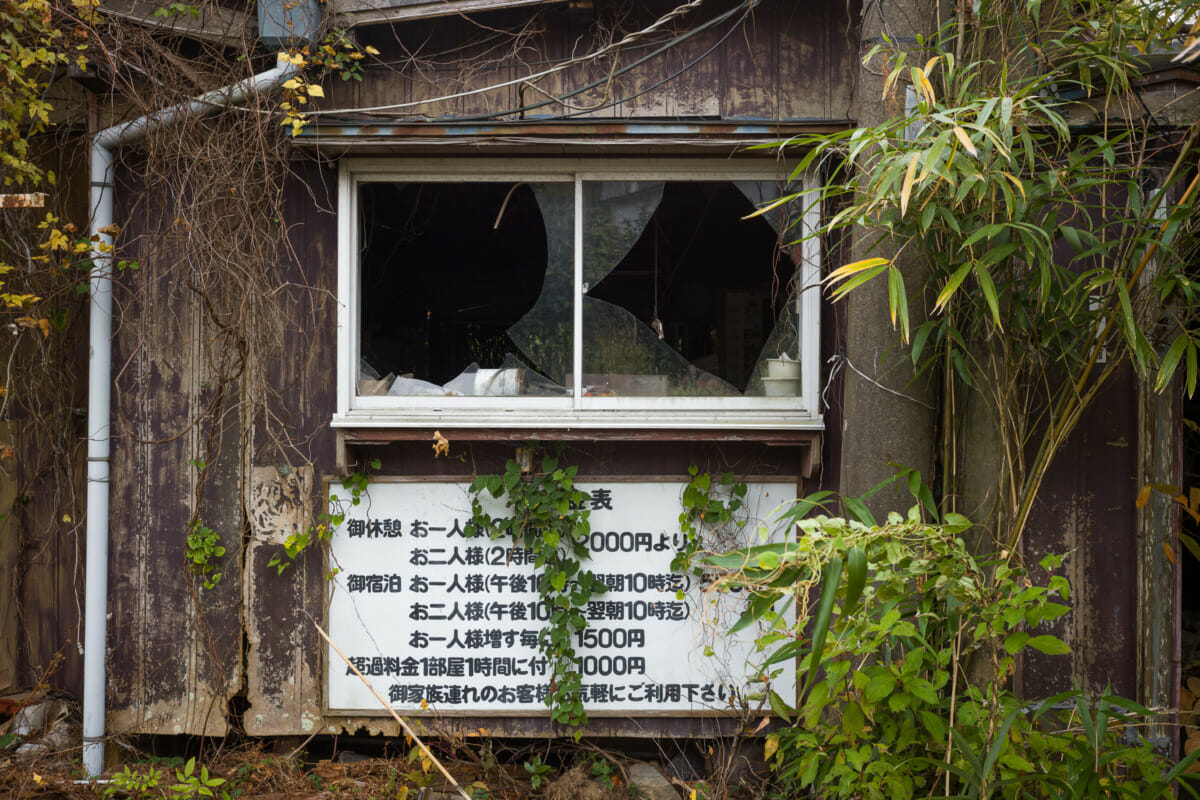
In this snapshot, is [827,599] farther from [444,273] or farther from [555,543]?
[444,273]

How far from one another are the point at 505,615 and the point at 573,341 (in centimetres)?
140

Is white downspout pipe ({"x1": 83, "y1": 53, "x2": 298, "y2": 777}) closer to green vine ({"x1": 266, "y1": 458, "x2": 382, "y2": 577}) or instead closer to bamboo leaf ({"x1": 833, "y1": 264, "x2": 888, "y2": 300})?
green vine ({"x1": 266, "y1": 458, "x2": 382, "y2": 577})

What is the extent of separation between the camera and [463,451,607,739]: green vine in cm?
381

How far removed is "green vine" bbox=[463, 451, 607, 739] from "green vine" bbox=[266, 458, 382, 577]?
549mm

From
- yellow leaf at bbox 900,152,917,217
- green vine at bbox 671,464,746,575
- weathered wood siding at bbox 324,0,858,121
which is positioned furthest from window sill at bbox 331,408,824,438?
yellow leaf at bbox 900,152,917,217

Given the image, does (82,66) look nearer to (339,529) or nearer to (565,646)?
(339,529)

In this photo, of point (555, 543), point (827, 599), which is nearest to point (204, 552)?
point (555, 543)

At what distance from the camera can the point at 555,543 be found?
3781mm

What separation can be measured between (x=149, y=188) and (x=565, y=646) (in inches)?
119

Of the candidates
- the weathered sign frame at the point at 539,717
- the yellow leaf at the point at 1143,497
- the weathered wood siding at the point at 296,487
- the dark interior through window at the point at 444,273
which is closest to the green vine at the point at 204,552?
the weathered wood siding at the point at 296,487

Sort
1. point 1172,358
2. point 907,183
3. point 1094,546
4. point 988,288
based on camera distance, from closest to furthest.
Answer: point 907,183, point 988,288, point 1172,358, point 1094,546

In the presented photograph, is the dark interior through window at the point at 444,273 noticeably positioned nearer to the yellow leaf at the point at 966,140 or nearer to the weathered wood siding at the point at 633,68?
the weathered wood siding at the point at 633,68

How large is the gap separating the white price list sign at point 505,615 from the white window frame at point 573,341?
1.12 ft

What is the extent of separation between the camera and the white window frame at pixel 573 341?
3863 millimetres
